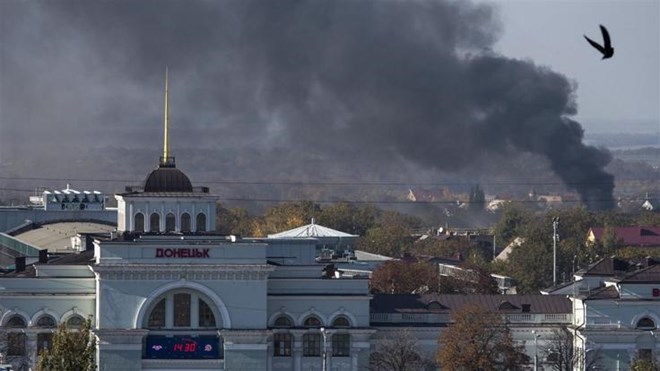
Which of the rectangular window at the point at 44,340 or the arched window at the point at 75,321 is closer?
the rectangular window at the point at 44,340

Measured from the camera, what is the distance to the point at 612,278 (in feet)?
234

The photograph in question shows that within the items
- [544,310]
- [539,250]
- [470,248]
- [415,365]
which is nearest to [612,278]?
[544,310]

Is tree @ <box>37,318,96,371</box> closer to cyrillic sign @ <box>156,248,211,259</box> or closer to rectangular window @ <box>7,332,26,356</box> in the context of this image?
rectangular window @ <box>7,332,26,356</box>

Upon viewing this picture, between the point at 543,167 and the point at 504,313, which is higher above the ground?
the point at 543,167

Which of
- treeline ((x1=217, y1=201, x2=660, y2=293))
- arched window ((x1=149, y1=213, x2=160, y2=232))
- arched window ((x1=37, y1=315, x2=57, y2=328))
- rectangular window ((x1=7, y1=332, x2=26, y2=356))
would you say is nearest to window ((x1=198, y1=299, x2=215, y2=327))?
arched window ((x1=37, y1=315, x2=57, y2=328))

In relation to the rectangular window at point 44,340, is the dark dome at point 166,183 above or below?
above

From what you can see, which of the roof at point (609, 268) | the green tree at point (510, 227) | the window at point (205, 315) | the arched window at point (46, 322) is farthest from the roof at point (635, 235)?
→ the arched window at point (46, 322)

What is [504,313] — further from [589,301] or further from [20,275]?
[20,275]

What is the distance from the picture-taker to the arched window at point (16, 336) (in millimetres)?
66375

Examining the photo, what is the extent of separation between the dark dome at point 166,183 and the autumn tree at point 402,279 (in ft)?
38.6

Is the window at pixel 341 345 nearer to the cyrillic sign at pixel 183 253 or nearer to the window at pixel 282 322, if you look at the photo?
the window at pixel 282 322

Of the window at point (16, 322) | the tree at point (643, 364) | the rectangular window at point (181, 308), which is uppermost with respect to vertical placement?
the rectangular window at point (181, 308)

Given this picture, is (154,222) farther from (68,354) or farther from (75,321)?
(68,354)

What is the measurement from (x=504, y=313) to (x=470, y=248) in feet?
212
